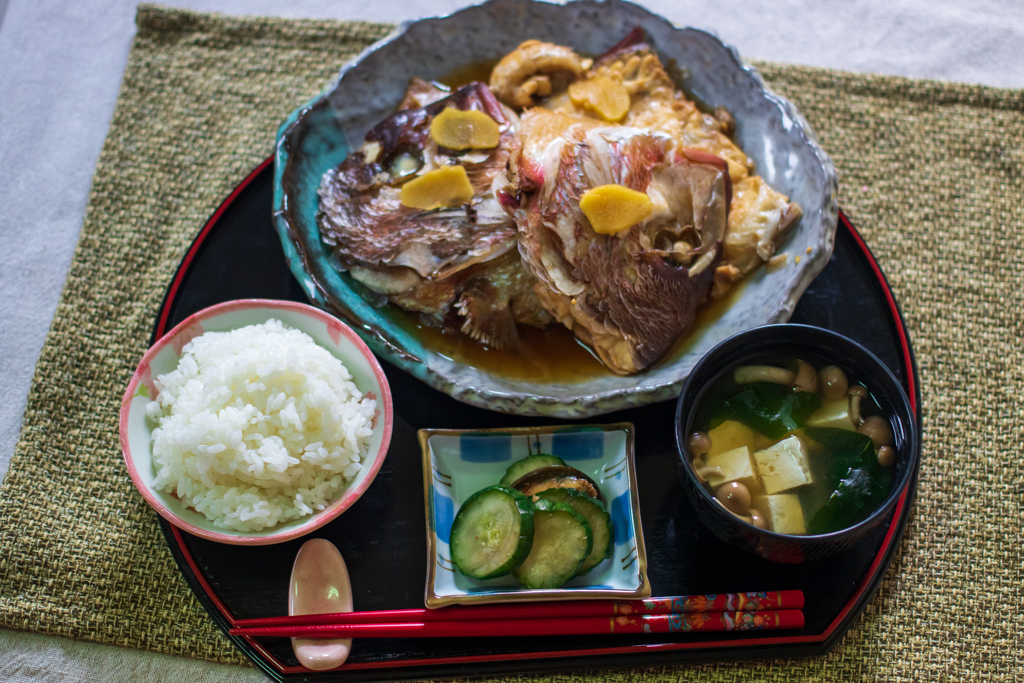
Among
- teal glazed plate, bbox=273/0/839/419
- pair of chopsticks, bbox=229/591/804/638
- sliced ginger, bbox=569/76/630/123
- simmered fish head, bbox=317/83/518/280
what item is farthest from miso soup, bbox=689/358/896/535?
sliced ginger, bbox=569/76/630/123

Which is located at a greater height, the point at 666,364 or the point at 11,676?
the point at 666,364

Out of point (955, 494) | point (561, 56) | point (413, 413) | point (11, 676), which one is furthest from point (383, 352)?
point (955, 494)

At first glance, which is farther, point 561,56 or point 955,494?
point 561,56

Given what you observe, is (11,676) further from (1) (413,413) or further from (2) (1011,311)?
(2) (1011,311)

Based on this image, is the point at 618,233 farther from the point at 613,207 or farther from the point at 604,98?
the point at 604,98

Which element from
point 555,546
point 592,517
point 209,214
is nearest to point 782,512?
point 592,517

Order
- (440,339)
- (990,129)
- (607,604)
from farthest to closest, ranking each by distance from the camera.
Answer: (990,129) < (440,339) < (607,604)

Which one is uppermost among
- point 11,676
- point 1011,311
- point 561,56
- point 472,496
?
point 561,56
